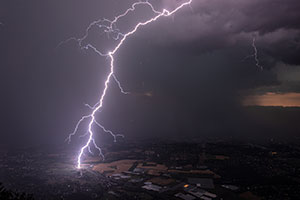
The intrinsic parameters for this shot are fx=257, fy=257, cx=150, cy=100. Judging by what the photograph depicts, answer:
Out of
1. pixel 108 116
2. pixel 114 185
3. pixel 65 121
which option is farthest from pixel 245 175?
pixel 108 116

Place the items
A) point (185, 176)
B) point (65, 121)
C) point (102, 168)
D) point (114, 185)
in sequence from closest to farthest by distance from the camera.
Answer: point (114, 185) < point (185, 176) < point (102, 168) < point (65, 121)

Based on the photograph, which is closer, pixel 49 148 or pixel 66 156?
pixel 66 156

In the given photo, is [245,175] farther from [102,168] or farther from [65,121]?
[65,121]

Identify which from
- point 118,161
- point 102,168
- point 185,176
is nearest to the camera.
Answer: point 185,176

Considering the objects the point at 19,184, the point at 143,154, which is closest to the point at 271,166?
the point at 143,154

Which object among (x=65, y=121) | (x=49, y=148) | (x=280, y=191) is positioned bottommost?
(x=280, y=191)

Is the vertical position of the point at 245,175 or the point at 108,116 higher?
the point at 108,116

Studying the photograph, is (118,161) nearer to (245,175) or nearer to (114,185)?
Result: (114,185)
